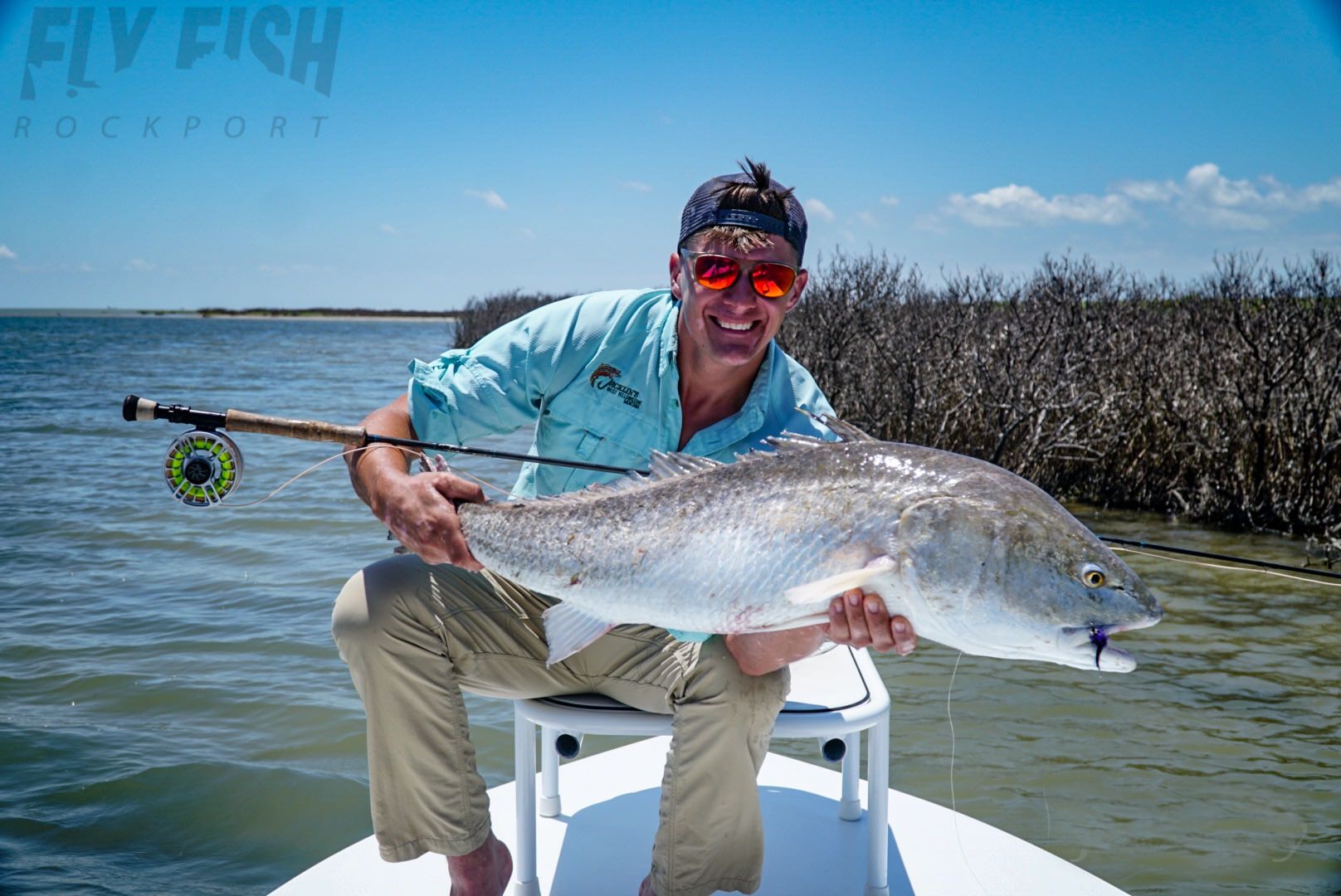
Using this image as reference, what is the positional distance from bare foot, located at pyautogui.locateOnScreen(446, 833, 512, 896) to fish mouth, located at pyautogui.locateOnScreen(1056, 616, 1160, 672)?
1908 mm

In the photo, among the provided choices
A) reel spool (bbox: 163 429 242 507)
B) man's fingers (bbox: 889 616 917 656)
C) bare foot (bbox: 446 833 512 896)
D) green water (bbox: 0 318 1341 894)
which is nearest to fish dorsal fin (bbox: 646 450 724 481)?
man's fingers (bbox: 889 616 917 656)

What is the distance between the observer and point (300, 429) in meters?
3.28

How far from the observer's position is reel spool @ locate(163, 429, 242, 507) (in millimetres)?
3369

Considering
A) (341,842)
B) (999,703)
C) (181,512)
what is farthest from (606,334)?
(181,512)

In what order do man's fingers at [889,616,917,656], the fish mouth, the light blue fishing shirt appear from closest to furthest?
the fish mouth < man's fingers at [889,616,917,656] < the light blue fishing shirt

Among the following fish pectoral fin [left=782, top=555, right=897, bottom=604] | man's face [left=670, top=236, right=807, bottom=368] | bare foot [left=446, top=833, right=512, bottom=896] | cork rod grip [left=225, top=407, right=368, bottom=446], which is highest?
man's face [left=670, top=236, right=807, bottom=368]

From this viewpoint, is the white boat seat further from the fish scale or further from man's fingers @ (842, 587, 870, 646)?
man's fingers @ (842, 587, 870, 646)

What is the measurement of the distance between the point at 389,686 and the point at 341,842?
2.28 meters

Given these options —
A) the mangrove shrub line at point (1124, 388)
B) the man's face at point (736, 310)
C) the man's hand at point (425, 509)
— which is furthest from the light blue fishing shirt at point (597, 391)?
the mangrove shrub line at point (1124, 388)

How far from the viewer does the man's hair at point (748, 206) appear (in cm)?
331

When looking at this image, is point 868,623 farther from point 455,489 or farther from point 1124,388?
point 1124,388

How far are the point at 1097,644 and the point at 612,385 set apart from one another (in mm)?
1984

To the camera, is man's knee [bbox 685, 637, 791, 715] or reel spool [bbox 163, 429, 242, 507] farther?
reel spool [bbox 163, 429, 242, 507]

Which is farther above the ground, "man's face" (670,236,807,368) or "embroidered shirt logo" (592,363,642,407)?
"man's face" (670,236,807,368)
